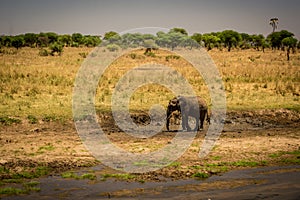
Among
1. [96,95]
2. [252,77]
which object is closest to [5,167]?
[96,95]

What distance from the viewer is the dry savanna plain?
448 inches

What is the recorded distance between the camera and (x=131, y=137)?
15438 millimetres

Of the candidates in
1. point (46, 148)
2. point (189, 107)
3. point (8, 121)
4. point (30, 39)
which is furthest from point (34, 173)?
point (30, 39)

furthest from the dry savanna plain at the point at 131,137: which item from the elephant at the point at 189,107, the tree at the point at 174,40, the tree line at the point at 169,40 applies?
the tree at the point at 174,40

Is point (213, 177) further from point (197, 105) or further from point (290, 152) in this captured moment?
point (197, 105)

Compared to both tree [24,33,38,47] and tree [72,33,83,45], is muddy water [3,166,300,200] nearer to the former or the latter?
tree [24,33,38,47]

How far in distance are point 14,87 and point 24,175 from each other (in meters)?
13.6

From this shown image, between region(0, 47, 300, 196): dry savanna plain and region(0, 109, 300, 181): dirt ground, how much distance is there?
3 cm

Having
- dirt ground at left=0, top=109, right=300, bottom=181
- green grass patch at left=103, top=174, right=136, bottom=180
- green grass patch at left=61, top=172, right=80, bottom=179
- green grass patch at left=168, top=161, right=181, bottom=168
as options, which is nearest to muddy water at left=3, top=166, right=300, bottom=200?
green grass patch at left=61, top=172, right=80, bottom=179

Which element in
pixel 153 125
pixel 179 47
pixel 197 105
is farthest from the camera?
pixel 179 47

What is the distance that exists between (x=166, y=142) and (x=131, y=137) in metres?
1.57

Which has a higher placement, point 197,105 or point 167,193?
point 197,105

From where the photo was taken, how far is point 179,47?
77438 millimetres

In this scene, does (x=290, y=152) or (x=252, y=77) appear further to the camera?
(x=252, y=77)
